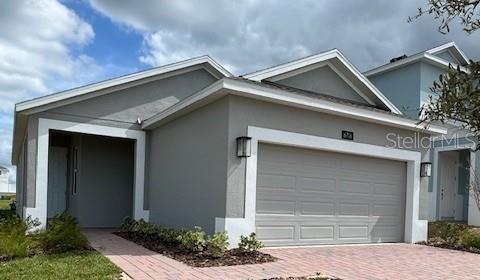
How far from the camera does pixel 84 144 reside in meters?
14.2

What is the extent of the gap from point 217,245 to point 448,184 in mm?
13918

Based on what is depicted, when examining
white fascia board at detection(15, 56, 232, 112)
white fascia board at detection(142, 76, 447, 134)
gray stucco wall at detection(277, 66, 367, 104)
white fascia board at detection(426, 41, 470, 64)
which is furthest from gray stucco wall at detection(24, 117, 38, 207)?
white fascia board at detection(426, 41, 470, 64)

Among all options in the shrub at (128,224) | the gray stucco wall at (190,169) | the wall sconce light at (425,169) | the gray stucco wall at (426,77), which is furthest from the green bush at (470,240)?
the shrub at (128,224)

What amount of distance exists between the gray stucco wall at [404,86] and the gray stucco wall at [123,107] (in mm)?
9176

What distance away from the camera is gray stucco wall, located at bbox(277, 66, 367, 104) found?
1316 centimetres

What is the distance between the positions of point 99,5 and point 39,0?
141 cm

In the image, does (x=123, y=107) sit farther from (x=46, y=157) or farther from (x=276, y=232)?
(x=276, y=232)

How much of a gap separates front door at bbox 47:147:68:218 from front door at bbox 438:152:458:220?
48.2 ft

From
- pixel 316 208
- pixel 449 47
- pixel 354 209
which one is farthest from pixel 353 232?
pixel 449 47

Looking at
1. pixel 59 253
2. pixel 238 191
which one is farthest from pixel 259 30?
pixel 59 253

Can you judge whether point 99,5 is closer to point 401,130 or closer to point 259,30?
point 259,30

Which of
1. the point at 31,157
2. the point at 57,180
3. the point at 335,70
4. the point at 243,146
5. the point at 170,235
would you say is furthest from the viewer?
the point at 57,180

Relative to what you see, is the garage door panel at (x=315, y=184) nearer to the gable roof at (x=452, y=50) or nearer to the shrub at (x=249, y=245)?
the shrub at (x=249, y=245)

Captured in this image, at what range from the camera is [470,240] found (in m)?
11.7
